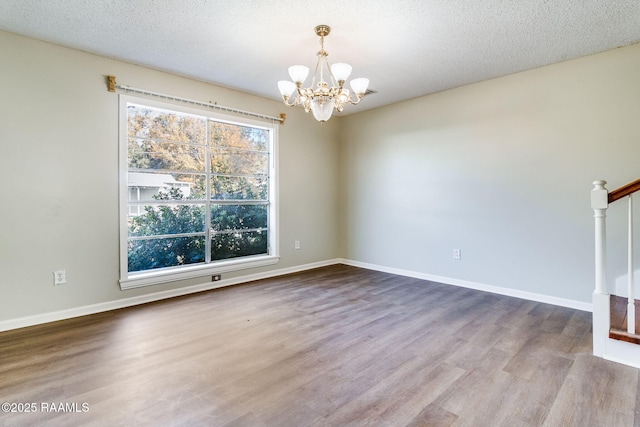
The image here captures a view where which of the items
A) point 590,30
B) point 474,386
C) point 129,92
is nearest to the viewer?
point 474,386

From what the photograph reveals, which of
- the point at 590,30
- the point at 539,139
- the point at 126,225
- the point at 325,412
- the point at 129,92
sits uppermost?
the point at 590,30

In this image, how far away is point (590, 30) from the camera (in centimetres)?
263

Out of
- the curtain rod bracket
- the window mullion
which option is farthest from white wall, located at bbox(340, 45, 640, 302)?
the curtain rod bracket

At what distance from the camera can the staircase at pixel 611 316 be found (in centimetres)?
209

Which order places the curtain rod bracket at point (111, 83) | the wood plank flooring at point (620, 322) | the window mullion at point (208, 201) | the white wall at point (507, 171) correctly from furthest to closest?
the window mullion at point (208, 201) < the curtain rod bracket at point (111, 83) < the white wall at point (507, 171) < the wood plank flooring at point (620, 322)

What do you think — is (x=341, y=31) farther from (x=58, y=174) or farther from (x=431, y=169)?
(x=58, y=174)

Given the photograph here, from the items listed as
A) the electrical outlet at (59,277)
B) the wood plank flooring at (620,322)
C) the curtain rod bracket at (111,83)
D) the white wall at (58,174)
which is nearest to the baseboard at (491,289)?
the wood plank flooring at (620,322)

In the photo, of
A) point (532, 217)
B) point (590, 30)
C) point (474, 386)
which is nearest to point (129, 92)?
point (474, 386)

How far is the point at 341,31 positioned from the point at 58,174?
2.91m

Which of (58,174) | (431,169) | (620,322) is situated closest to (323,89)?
(431,169)

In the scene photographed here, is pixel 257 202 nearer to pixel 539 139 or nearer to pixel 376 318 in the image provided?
pixel 376 318

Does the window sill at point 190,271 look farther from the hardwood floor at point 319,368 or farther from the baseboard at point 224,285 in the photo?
the hardwood floor at point 319,368

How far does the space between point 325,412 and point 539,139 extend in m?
3.46

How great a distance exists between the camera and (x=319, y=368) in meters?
2.08
